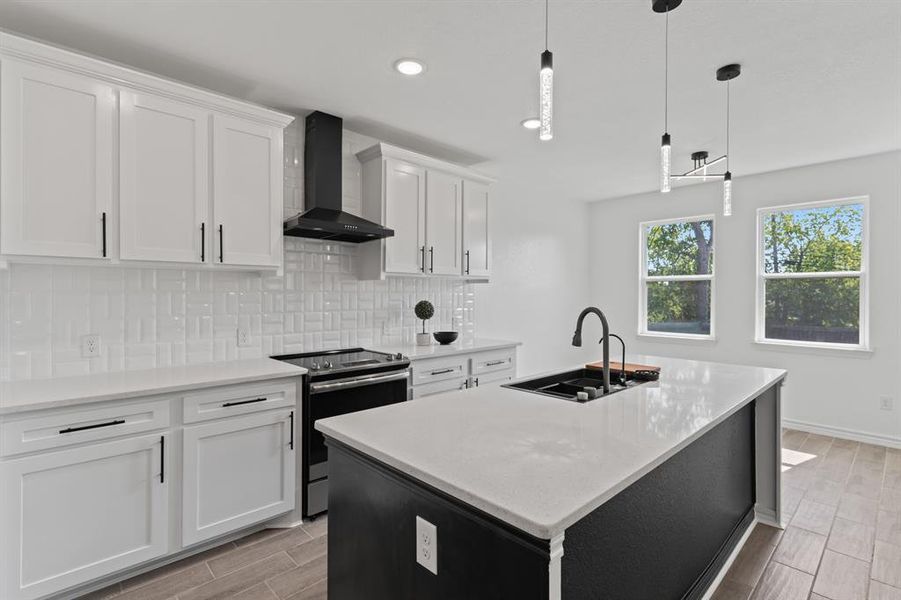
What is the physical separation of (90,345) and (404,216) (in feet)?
6.91

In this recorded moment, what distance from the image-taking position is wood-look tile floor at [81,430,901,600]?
6.87ft

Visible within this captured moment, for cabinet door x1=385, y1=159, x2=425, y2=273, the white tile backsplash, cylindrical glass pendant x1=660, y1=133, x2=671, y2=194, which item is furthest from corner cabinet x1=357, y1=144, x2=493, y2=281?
cylindrical glass pendant x1=660, y1=133, x2=671, y2=194

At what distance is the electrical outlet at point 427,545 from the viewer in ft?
3.88

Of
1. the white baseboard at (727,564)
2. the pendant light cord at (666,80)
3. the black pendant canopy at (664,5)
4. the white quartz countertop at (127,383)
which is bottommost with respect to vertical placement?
the white baseboard at (727,564)

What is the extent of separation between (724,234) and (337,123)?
4.23 meters

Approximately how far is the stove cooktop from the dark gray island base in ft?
3.98

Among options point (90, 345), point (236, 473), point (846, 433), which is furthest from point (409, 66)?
point (846, 433)

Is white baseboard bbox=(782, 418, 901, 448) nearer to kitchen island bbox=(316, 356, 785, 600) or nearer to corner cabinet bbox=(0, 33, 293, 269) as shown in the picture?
kitchen island bbox=(316, 356, 785, 600)

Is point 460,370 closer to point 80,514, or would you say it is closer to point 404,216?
point 404,216

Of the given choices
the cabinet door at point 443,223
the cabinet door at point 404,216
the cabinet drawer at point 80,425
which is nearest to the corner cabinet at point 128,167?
the cabinet drawer at point 80,425

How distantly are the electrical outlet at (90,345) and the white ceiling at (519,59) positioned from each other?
149cm

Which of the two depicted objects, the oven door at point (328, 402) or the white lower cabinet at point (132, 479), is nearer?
the white lower cabinet at point (132, 479)

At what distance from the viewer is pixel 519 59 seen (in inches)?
95.9

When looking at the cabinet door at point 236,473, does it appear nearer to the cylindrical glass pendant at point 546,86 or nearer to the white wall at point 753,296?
the cylindrical glass pendant at point 546,86
